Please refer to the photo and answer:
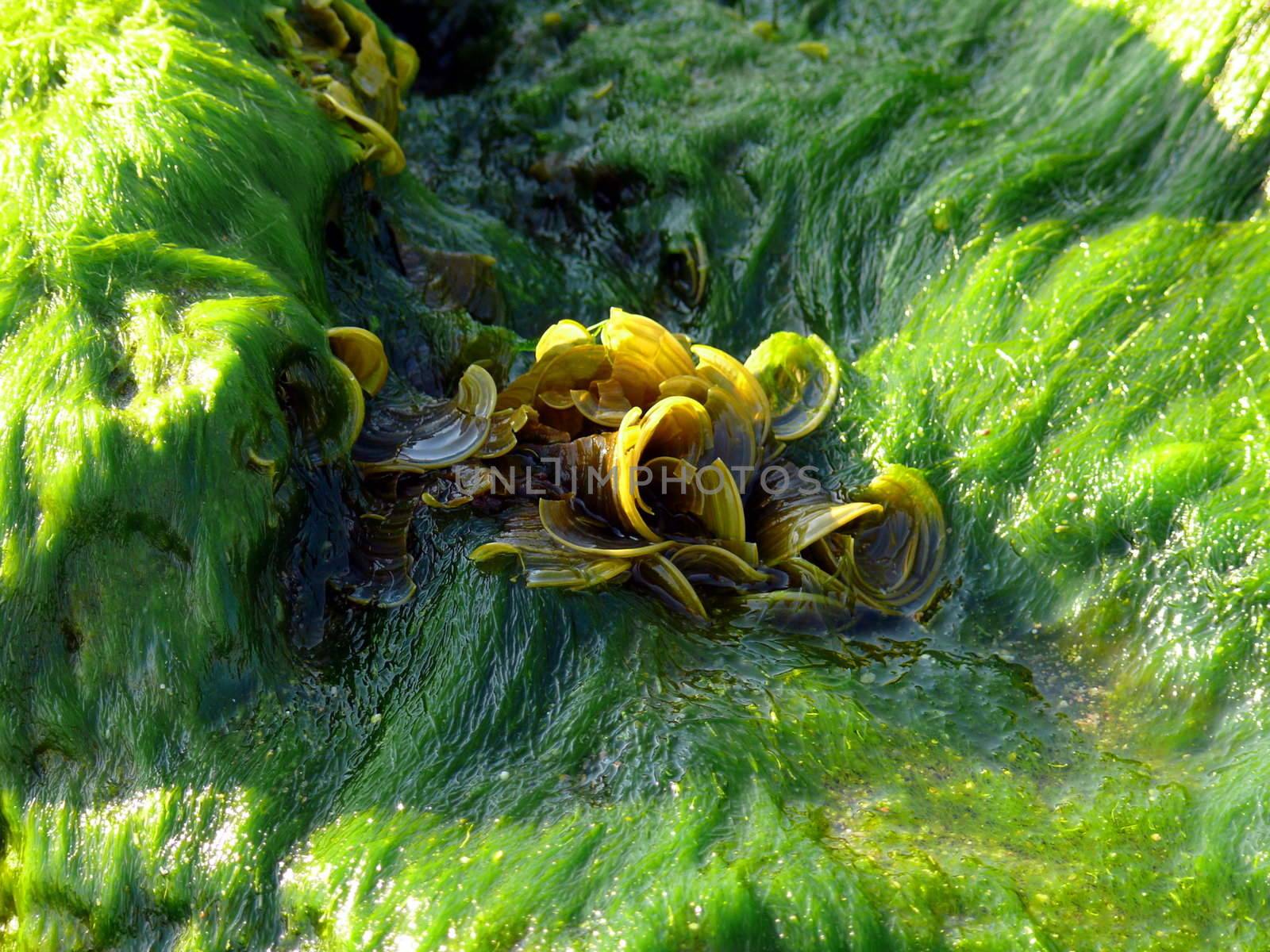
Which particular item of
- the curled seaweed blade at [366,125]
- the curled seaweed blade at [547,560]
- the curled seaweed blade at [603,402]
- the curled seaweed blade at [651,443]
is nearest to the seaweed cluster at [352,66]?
the curled seaweed blade at [366,125]

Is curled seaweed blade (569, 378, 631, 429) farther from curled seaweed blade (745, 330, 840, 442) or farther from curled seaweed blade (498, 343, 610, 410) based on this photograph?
curled seaweed blade (745, 330, 840, 442)

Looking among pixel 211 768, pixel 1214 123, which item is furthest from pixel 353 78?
pixel 1214 123

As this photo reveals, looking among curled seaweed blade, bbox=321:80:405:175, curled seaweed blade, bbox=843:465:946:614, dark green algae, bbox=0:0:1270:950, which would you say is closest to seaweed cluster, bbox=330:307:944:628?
curled seaweed blade, bbox=843:465:946:614

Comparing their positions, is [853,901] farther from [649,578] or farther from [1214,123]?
[1214,123]

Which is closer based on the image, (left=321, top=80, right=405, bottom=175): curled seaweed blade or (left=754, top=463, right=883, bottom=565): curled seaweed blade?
(left=754, top=463, right=883, bottom=565): curled seaweed blade

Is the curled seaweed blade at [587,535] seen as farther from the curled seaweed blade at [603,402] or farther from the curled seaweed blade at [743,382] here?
the curled seaweed blade at [743,382]

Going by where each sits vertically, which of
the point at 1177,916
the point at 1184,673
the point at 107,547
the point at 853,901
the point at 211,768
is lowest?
the point at 211,768
